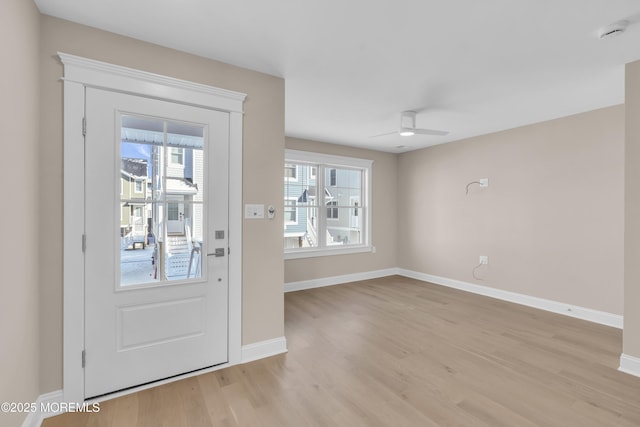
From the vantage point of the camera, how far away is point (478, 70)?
2629mm

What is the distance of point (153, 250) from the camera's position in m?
2.26

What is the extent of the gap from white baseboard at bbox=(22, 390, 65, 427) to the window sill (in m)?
3.24

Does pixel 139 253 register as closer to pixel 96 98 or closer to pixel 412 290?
pixel 96 98

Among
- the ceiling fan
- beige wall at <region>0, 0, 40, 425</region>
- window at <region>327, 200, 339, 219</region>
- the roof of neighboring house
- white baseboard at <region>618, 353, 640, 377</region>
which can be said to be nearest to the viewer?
beige wall at <region>0, 0, 40, 425</region>

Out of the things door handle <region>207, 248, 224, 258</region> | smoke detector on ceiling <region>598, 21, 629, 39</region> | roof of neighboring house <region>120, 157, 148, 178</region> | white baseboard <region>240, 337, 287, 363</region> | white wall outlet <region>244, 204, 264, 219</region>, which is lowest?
white baseboard <region>240, 337, 287, 363</region>

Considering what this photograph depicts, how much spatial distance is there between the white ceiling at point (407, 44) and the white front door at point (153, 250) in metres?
0.53

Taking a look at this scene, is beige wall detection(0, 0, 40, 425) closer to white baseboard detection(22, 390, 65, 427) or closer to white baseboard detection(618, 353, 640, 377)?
white baseboard detection(22, 390, 65, 427)

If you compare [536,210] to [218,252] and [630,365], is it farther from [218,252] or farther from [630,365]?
[218,252]

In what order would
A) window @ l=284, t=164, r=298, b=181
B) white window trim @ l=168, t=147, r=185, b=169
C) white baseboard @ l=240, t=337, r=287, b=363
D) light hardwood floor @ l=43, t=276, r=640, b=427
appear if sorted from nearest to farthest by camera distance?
light hardwood floor @ l=43, t=276, r=640, b=427 < white window trim @ l=168, t=147, r=185, b=169 < white baseboard @ l=240, t=337, r=287, b=363 < window @ l=284, t=164, r=298, b=181

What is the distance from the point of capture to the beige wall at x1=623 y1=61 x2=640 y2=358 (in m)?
2.41

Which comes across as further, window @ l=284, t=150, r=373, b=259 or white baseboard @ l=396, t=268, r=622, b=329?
window @ l=284, t=150, r=373, b=259

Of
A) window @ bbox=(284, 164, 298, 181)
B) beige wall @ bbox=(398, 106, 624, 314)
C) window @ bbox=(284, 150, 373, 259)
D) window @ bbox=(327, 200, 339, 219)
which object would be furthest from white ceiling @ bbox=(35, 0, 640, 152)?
window @ bbox=(327, 200, 339, 219)

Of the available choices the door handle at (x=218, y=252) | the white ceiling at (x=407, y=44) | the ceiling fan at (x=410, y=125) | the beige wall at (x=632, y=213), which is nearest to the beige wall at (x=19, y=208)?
the white ceiling at (x=407, y=44)

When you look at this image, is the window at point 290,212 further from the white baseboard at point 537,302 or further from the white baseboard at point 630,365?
the white baseboard at point 630,365
